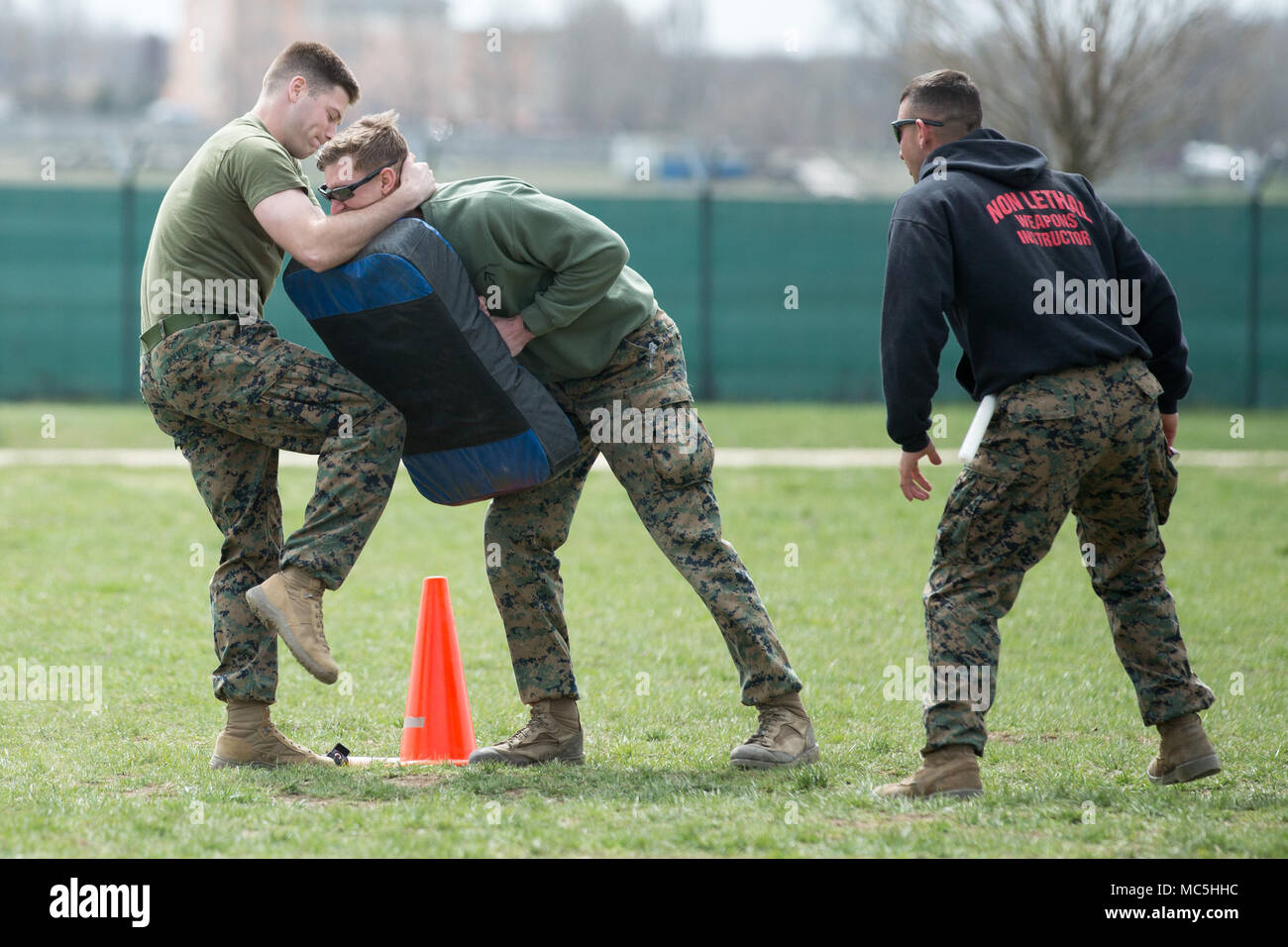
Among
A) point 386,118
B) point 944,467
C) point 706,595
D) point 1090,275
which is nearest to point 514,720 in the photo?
point 706,595

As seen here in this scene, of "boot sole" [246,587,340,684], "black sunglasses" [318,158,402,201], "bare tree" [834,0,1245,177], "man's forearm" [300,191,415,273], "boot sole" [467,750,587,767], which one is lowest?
"boot sole" [467,750,587,767]

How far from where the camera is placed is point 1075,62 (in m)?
16.1

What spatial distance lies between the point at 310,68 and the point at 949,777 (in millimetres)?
3135

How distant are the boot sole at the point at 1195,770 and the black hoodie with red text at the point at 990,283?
1321mm

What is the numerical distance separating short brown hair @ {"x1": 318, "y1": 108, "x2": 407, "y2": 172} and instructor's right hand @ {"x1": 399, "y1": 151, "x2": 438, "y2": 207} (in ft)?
0.19

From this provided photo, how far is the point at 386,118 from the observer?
15.1ft

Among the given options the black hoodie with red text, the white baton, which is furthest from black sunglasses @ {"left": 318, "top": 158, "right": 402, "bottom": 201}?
the white baton

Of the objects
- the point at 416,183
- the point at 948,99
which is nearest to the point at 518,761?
the point at 416,183

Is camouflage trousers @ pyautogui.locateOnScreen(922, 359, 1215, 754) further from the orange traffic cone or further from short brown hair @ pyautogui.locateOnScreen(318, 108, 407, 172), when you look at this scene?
short brown hair @ pyautogui.locateOnScreen(318, 108, 407, 172)

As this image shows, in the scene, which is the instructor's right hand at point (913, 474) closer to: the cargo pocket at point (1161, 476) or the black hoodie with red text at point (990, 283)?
the black hoodie with red text at point (990, 283)

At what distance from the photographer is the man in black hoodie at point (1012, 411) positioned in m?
4.26
